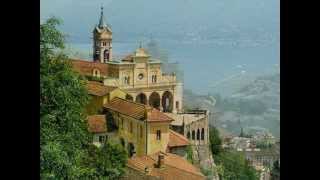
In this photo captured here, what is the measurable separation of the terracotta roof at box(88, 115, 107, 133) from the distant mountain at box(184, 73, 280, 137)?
8.6 inches

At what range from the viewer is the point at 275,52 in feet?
3.00

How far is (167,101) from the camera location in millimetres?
1106

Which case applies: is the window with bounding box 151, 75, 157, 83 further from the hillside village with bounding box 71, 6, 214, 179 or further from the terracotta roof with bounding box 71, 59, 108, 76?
the terracotta roof with bounding box 71, 59, 108, 76

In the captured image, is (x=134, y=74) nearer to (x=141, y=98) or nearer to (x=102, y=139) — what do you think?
(x=141, y=98)

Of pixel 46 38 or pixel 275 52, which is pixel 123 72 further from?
pixel 275 52

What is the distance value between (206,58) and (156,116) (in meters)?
0.19

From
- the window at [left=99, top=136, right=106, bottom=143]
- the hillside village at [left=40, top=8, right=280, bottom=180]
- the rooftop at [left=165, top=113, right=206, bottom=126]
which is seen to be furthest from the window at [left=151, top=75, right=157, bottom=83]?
the window at [left=99, top=136, right=106, bottom=143]

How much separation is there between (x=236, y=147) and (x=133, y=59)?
13.4 inches

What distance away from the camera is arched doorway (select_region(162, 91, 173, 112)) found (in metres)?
1.09

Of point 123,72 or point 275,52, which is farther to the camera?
point 123,72

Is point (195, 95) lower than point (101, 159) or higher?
higher

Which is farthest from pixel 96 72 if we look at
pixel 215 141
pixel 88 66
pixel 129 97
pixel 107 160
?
pixel 215 141

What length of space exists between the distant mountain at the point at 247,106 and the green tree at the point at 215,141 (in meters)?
0.02
